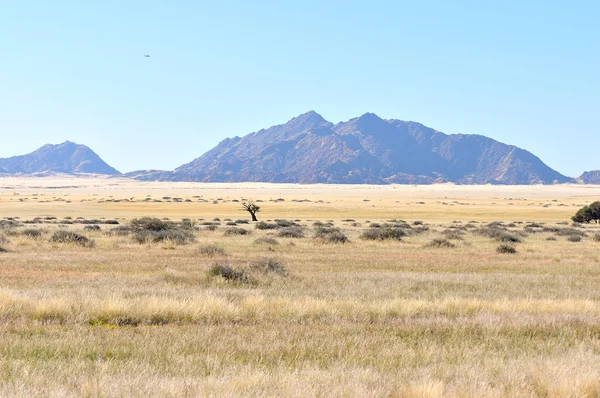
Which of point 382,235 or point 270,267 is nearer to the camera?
point 270,267

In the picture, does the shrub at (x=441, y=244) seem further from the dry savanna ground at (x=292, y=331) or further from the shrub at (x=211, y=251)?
the shrub at (x=211, y=251)

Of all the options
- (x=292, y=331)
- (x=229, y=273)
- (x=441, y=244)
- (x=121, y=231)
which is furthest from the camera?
(x=121, y=231)

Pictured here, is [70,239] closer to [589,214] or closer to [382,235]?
[382,235]

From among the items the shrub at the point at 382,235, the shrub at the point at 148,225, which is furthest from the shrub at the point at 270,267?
the shrub at the point at 148,225

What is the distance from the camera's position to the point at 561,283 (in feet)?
60.0

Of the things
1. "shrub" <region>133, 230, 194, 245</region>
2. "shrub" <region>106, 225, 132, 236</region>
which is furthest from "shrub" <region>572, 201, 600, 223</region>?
"shrub" <region>133, 230, 194, 245</region>

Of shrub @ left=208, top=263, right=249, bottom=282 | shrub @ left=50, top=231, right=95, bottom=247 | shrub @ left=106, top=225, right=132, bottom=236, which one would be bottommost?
shrub @ left=106, top=225, right=132, bottom=236

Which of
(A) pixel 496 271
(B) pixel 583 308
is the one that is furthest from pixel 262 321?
(A) pixel 496 271

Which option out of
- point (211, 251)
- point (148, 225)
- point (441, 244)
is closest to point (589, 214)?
point (441, 244)

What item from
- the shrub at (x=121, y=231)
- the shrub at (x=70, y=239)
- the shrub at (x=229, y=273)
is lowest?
the shrub at (x=121, y=231)

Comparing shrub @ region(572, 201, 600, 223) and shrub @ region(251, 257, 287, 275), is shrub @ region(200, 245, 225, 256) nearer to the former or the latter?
shrub @ region(251, 257, 287, 275)

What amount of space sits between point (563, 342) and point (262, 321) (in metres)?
4.85

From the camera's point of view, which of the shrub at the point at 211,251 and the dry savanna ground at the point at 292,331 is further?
the shrub at the point at 211,251

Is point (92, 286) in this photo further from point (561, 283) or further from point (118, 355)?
point (561, 283)
